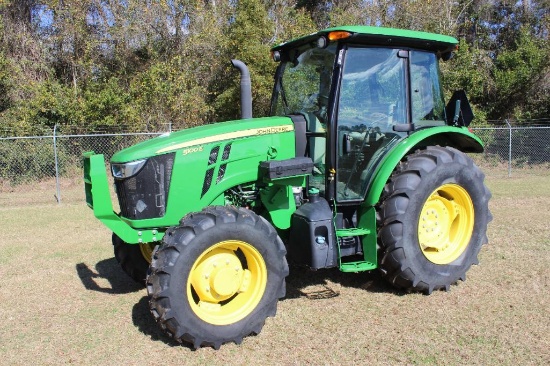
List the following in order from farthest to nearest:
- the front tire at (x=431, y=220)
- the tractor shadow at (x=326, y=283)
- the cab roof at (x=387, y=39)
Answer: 1. the tractor shadow at (x=326, y=283)
2. the front tire at (x=431, y=220)
3. the cab roof at (x=387, y=39)

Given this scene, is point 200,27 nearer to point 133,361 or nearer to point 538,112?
point 538,112

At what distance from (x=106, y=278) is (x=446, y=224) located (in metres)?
3.53

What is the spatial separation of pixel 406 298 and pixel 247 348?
1.58 meters

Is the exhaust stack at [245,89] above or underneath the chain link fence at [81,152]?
above

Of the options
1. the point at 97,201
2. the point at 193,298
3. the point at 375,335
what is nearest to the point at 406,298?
the point at 375,335

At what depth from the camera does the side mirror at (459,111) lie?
4875 mm

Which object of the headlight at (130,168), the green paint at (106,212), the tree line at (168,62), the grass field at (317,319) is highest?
the tree line at (168,62)

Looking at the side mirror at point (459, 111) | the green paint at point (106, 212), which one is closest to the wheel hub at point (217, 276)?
the green paint at point (106, 212)

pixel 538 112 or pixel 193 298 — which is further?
pixel 538 112

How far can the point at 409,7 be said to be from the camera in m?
17.0

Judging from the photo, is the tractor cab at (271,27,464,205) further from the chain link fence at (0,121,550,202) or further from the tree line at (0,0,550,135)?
the tree line at (0,0,550,135)

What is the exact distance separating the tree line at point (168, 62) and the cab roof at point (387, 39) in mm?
10596

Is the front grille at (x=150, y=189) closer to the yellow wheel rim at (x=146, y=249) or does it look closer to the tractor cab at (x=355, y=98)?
the yellow wheel rim at (x=146, y=249)

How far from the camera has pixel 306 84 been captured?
14.7 feet
